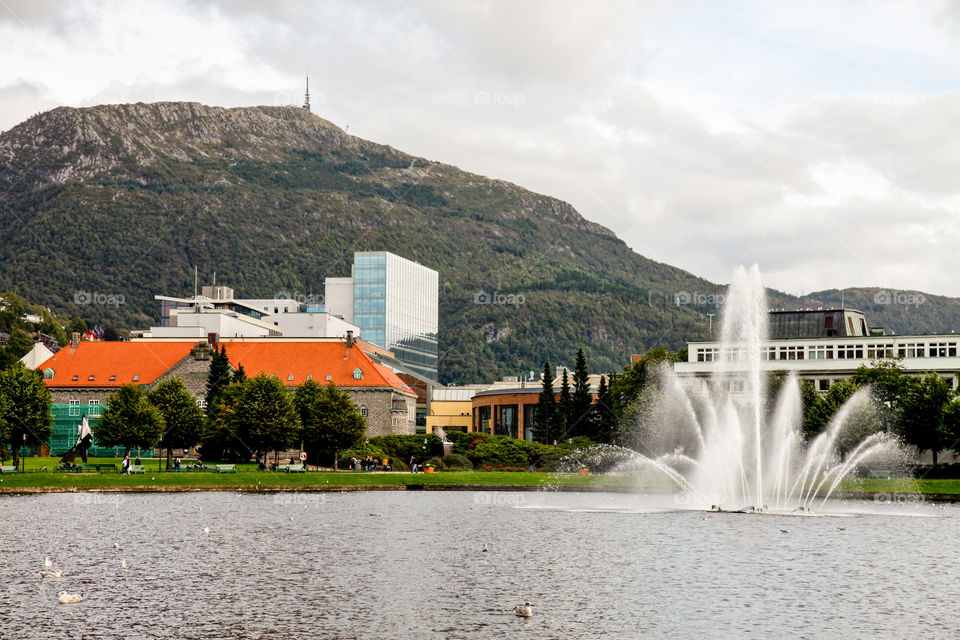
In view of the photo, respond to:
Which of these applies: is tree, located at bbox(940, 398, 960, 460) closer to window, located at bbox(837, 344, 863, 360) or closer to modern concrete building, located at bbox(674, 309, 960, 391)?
modern concrete building, located at bbox(674, 309, 960, 391)

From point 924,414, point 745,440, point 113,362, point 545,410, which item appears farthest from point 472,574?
point 113,362

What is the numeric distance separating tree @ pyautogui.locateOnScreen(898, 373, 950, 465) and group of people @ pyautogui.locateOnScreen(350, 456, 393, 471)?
49.5 meters

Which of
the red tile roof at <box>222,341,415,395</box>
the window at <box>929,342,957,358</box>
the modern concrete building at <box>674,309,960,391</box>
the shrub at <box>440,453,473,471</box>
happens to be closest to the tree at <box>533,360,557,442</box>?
the red tile roof at <box>222,341,415,395</box>

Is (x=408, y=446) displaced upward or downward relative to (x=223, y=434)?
downward

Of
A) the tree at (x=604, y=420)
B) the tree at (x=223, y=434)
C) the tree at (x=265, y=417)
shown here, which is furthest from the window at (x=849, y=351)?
the tree at (x=223, y=434)

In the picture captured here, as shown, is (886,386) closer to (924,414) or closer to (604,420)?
(924,414)

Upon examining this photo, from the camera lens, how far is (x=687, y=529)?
187 feet

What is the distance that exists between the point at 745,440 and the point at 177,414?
60729 millimetres

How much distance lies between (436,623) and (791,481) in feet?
203

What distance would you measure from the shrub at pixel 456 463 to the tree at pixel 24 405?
39.9 metres

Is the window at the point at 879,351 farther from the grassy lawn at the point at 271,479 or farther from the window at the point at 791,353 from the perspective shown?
the grassy lawn at the point at 271,479

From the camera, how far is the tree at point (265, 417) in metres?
112

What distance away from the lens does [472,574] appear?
4159cm

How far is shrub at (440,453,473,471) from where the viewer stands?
117688mm
